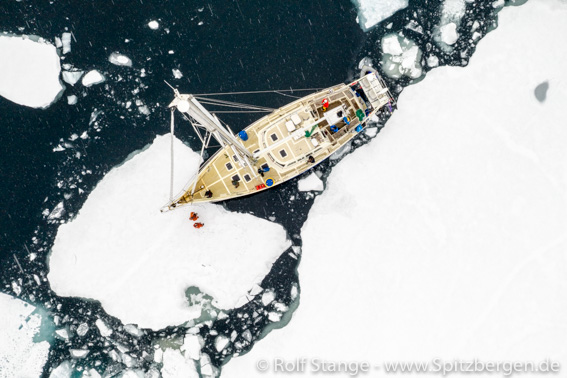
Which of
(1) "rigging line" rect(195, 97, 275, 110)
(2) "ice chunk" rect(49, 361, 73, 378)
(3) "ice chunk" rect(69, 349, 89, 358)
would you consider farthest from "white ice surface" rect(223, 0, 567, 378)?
(2) "ice chunk" rect(49, 361, 73, 378)

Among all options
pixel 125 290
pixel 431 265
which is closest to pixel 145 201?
pixel 125 290

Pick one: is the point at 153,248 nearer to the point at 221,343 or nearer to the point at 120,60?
the point at 221,343

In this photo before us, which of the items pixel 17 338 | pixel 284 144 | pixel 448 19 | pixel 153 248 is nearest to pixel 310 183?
pixel 284 144

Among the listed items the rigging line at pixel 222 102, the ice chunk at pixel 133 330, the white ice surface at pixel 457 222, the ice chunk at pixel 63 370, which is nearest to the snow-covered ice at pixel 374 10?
the white ice surface at pixel 457 222

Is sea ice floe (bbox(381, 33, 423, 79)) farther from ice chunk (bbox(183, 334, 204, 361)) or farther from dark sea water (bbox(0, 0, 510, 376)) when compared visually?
ice chunk (bbox(183, 334, 204, 361))

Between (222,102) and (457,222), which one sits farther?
(457,222)

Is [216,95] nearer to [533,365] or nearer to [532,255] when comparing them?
[532,255]

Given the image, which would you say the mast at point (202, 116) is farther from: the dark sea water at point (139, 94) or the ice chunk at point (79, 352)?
the ice chunk at point (79, 352)
